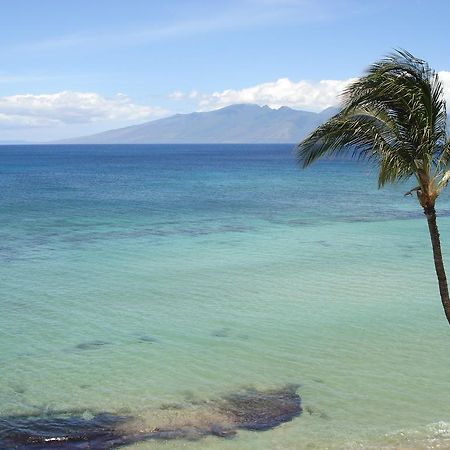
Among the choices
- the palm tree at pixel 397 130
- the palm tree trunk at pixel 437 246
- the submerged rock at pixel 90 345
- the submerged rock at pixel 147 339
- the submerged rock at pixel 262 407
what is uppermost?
the palm tree at pixel 397 130

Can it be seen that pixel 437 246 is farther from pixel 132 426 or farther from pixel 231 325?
pixel 231 325

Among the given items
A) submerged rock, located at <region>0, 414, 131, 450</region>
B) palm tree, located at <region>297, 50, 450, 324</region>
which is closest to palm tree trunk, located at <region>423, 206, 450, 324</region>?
palm tree, located at <region>297, 50, 450, 324</region>

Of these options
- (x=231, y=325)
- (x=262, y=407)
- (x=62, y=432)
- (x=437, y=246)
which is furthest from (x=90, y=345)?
(x=437, y=246)

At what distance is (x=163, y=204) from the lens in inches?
2180

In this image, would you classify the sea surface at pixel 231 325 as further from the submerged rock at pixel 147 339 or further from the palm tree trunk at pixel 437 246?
the palm tree trunk at pixel 437 246

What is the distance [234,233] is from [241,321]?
17877mm

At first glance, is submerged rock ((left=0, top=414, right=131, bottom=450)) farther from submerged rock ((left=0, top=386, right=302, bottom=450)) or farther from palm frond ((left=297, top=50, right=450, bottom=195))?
palm frond ((left=297, top=50, right=450, bottom=195))

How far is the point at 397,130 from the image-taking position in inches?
452

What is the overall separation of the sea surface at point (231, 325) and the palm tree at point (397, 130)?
63 centimetres

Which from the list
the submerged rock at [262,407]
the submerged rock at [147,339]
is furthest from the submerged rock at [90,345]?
the submerged rock at [262,407]

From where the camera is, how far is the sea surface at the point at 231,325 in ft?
46.4

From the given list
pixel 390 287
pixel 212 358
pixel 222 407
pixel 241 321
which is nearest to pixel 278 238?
pixel 390 287

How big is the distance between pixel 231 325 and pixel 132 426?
7.36m

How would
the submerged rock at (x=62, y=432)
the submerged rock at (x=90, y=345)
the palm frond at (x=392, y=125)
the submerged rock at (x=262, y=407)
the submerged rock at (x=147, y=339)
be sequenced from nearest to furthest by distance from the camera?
the palm frond at (x=392, y=125), the submerged rock at (x=62, y=432), the submerged rock at (x=262, y=407), the submerged rock at (x=90, y=345), the submerged rock at (x=147, y=339)
